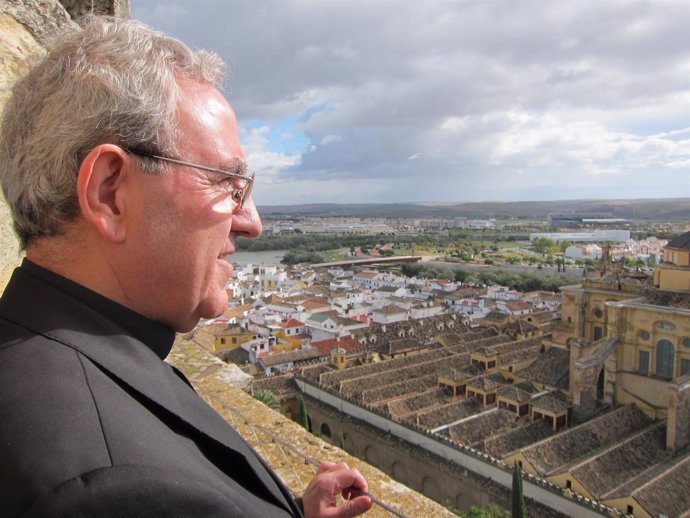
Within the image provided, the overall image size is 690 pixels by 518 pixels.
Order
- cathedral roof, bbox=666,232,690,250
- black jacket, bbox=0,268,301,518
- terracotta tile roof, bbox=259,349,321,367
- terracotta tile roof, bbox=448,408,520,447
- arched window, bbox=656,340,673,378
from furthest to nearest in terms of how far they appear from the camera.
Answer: terracotta tile roof, bbox=259,349,321,367 → cathedral roof, bbox=666,232,690,250 → arched window, bbox=656,340,673,378 → terracotta tile roof, bbox=448,408,520,447 → black jacket, bbox=0,268,301,518

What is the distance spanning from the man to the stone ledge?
144 centimetres

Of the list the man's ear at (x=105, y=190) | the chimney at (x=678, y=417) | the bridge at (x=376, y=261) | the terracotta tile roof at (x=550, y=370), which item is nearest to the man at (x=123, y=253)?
the man's ear at (x=105, y=190)

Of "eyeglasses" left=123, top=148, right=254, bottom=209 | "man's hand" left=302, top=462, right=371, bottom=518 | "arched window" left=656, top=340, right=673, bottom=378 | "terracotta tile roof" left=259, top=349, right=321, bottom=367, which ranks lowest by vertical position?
"terracotta tile roof" left=259, top=349, right=321, bottom=367

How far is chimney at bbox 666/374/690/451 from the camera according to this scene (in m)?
9.27

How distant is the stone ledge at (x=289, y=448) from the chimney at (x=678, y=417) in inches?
350

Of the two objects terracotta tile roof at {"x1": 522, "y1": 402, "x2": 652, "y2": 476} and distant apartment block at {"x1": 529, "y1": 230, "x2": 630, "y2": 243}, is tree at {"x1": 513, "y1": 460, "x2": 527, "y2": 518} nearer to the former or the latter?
terracotta tile roof at {"x1": 522, "y1": 402, "x2": 652, "y2": 476}

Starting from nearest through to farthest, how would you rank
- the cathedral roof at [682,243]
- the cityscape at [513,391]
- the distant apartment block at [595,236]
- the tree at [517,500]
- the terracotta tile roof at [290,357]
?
the tree at [517,500] < the cityscape at [513,391] < the cathedral roof at [682,243] < the terracotta tile roof at [290,357] < the distant apartment block at [595,236]

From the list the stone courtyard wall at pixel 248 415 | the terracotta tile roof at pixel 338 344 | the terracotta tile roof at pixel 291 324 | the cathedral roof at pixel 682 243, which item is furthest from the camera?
the terracotta tile roof at pixel 291 324

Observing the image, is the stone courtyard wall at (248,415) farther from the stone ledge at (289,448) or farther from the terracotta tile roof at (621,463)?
the terracotta tile roof at (621,463)

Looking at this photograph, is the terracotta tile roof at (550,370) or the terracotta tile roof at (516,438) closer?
the terracotta tile roof at (516,438)

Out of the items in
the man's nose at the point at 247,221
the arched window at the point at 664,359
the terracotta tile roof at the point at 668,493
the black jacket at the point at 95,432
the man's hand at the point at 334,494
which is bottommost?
the terracotta tile roof at the point at 668,493

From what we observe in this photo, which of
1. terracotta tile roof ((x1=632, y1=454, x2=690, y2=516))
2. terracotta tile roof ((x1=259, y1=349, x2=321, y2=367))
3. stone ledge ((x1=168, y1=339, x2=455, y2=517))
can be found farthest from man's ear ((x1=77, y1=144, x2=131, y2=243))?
terracotta tile roof ((x1=259, y1=349, x2=321, y2=367))

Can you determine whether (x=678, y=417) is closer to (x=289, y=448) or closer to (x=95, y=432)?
(x=289, y=448)

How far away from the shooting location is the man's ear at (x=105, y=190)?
0.72 m
